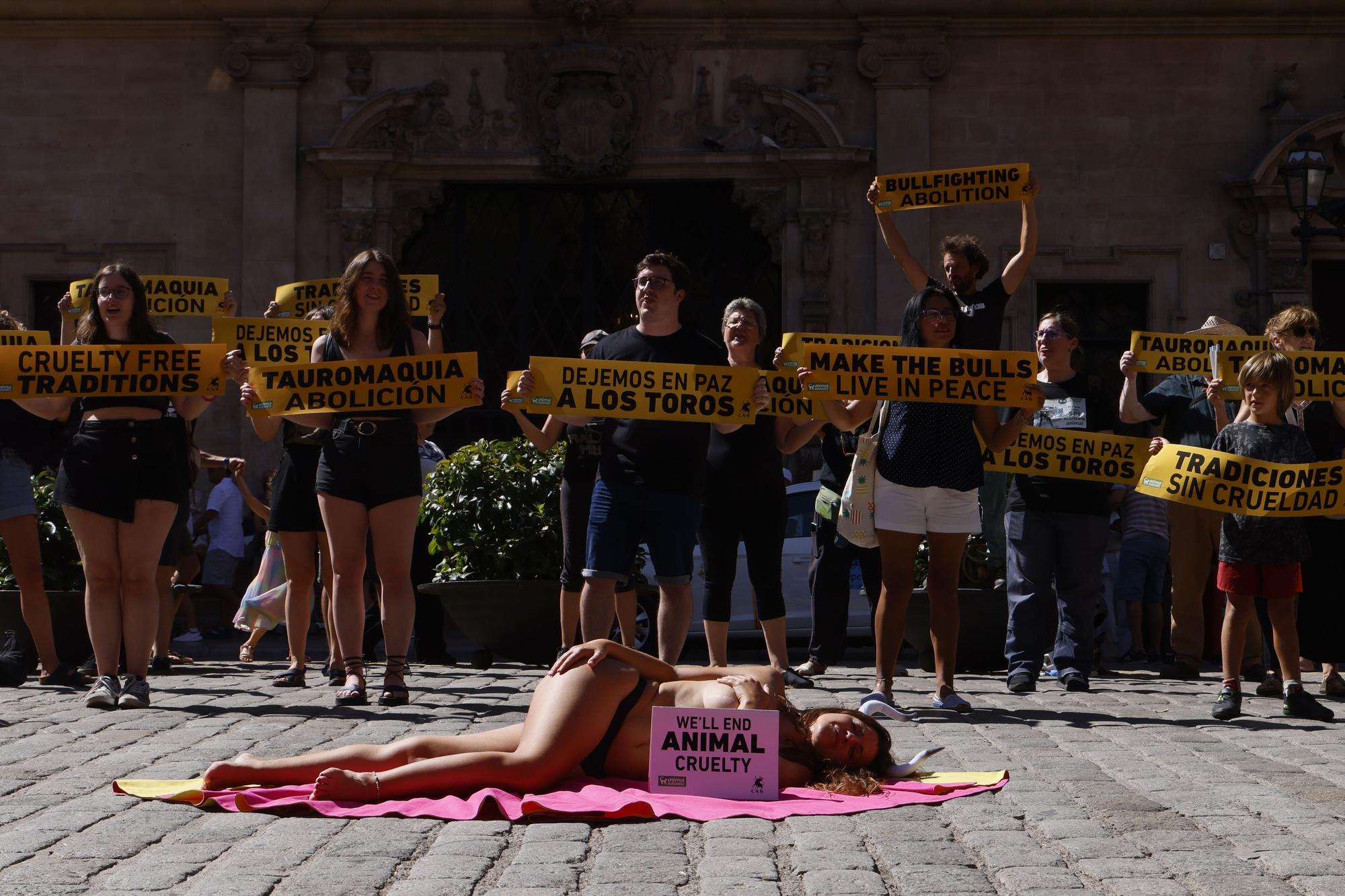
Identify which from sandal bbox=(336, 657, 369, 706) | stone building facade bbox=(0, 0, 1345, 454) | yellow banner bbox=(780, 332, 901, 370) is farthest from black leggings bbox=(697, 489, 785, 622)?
stone building facade bbox=(0, 0, 1345, 454)

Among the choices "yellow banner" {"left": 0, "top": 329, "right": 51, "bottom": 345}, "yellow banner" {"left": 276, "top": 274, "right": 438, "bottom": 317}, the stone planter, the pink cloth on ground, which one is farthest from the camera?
"yellow banner" {"left": 276, "top": 274, "right": 438, "bottom": 317}

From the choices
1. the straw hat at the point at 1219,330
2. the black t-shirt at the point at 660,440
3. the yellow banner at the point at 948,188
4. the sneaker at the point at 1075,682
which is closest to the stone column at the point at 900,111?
the straw hat at the point at 1219,330

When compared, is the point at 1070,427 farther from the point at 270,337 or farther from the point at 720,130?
the point at 720,130

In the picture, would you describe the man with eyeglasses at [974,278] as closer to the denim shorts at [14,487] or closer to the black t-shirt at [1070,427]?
the black t-shirt at [1070,427]

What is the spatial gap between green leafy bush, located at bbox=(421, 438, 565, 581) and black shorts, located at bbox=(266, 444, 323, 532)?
1.76m

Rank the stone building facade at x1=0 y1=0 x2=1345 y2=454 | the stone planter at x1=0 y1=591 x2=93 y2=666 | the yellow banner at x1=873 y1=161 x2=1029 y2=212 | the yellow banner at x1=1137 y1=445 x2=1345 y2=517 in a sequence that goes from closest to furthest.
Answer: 1. the yellow banner at x1=1137 y1=445 x2=1345 y2=517
2. the yellow banner at x1=873 y1=161 x2=1029 y2=212
3. the stone planter at x1=0 y1=591 x2=93 y2=666
4. the stone building facade at x1=0 y1=0 x2=1345 y2=454

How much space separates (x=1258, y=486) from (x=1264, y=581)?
1.53 ft

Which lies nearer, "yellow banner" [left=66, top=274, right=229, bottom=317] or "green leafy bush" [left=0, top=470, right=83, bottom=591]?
"green leafy bush" [left=0, top=470, right=83, bottom=591]

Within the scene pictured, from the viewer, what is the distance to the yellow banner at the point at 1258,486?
8734 mm

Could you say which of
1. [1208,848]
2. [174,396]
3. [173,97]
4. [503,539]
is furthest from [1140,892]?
[173,97]

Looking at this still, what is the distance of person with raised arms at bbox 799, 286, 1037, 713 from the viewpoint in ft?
27.0

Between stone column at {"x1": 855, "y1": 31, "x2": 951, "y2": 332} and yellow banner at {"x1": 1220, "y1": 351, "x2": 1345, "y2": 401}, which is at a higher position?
stone column at {"x1": 855, "y1": 31, "x2": 951, "y2": 332}

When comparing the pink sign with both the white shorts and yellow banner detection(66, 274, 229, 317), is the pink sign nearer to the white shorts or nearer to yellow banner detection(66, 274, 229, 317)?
the white shorts

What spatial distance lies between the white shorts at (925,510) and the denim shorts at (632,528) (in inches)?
36.4
